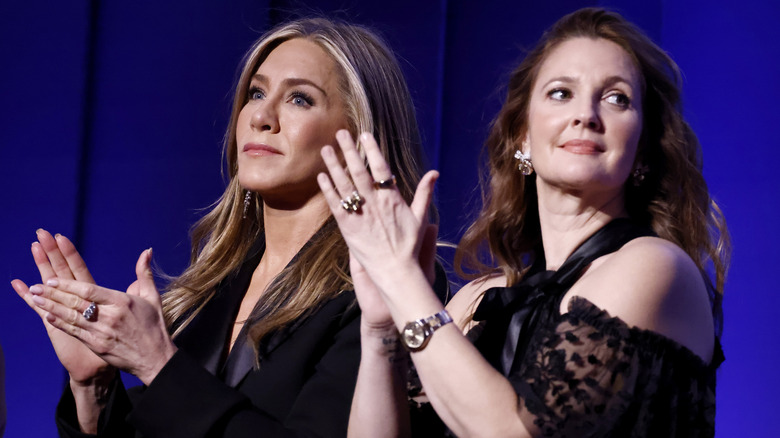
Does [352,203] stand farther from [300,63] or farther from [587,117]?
[300,63]

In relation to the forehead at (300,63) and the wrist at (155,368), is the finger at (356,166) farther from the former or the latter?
the forehead at (300,63)

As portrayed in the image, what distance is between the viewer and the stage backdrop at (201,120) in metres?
2.52

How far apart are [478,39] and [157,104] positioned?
1.22 m

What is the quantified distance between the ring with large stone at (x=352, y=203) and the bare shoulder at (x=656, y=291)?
436mm

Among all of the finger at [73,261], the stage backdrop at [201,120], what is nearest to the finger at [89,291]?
the finger at [73,261]

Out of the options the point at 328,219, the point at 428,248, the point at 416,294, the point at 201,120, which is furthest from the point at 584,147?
Result: the point at 201,120

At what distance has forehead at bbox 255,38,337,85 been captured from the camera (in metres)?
2.12

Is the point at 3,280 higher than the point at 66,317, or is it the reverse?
the point at 3,280

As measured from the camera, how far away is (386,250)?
1409mm

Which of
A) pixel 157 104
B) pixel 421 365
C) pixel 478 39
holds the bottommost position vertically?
pixel 421 365

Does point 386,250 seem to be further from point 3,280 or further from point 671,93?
point 3,280

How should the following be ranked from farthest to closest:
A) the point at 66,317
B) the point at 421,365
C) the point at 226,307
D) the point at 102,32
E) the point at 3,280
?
the point at 102,32, the point at 3,280, the point at 226,307, the point at 66,317, the point at 421,365

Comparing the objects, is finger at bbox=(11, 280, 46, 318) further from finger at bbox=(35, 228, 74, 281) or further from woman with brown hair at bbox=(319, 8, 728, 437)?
woman with brown hair at bbox=(319, 8, 728, 437)

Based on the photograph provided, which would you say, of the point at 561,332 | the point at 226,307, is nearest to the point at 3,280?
the point at 226,307
